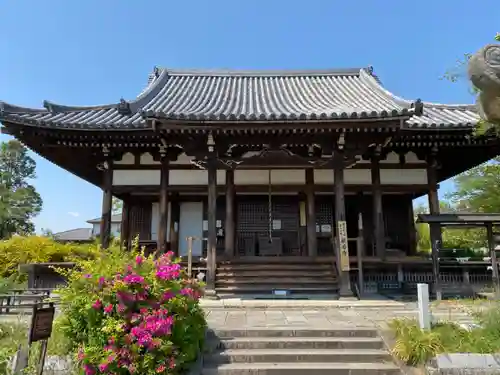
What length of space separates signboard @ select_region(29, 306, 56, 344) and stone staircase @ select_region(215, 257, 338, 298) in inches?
203

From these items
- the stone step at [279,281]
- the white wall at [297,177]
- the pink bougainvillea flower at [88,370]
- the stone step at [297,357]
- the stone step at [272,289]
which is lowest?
the stone step at [297,357]

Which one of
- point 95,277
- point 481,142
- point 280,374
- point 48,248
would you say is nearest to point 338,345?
point 280,374

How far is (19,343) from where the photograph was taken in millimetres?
4305

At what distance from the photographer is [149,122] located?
8.12 m

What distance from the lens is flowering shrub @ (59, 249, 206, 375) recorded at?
3764mm

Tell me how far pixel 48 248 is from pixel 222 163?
663cm

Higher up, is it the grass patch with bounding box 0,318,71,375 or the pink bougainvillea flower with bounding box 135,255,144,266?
the pink bougainvillea flower with bounding box 135,255,144,266

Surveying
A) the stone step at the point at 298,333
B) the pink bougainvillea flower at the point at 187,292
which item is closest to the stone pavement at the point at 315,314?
the stone step at the point at 298,333

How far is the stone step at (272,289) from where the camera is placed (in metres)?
8.73

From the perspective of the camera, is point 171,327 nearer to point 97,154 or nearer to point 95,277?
point 95,277

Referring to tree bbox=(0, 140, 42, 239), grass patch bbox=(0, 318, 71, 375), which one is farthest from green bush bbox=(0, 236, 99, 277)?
tree bbox=(0, 140, 42, 239)

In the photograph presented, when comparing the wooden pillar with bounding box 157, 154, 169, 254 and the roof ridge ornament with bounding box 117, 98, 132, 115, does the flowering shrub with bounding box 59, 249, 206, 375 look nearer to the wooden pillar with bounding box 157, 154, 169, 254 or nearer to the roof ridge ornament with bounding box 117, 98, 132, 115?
the wooden pillar with bounding box 157, 154, 169, 254

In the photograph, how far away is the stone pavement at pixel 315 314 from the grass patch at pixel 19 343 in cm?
227

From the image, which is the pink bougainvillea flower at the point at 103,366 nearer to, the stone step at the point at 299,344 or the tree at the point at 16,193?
the stone step at the point at 299,344
